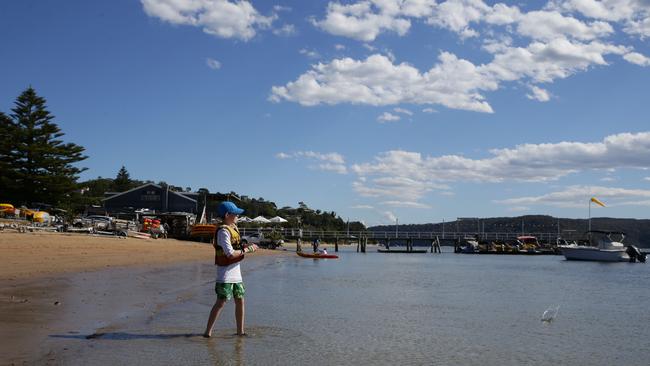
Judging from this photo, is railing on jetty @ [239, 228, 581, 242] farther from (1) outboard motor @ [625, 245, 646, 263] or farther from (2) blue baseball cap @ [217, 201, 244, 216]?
(2) blue baseball cap @ [217, 201, 244, 216]

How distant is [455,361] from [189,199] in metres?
71.4

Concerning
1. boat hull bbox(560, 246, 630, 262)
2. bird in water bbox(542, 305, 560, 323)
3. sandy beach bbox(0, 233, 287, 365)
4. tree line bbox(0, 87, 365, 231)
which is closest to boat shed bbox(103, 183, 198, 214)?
tree line bbox(0, 87, 365, 231)

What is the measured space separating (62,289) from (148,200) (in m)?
65.2

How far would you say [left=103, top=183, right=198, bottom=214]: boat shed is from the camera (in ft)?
251

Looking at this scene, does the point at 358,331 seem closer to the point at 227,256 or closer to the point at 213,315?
the point at 213,315

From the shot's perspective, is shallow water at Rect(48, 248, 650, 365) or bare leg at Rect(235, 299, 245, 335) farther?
bare leg at Rect(235, 299, 245, 335)

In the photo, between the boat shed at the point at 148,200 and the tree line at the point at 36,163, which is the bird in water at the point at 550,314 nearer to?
the tree line at the point at 36,163

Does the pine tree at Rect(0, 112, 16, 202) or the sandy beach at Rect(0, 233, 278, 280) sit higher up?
the pine tree at Rect(0, 112, 16, 202)

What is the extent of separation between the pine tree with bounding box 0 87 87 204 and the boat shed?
86.2 ft

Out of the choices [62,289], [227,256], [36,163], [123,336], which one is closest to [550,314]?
[227,256]

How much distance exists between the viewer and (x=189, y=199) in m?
77.3

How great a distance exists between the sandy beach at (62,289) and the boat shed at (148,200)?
48147mm

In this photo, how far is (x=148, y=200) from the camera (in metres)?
76.7

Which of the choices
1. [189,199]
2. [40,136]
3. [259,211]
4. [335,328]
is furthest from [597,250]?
[259,211]
